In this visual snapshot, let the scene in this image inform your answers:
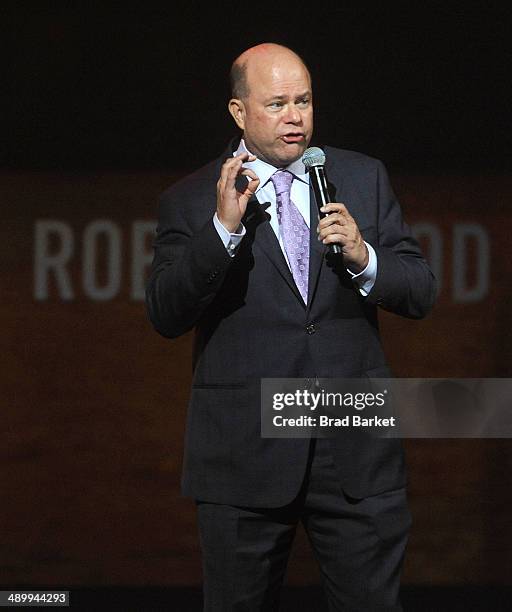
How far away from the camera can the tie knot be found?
2258mm

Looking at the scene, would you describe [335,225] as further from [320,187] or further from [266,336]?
[266,336]

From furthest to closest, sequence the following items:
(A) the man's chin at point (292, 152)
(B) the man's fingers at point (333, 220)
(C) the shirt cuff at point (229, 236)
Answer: (A) the man's chin at point (292, 152) → (C) the shirt cuff at point (229, 236) → (B) the man's fingers at point (333, 220)

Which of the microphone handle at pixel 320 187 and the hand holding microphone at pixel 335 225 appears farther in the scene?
the microphone handle at pixel 320 187

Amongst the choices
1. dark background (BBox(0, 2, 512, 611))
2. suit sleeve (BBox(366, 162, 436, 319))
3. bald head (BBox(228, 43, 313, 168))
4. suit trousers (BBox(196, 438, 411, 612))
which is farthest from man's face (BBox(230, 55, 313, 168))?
dark background (BBox(0, 2, 512, 611))

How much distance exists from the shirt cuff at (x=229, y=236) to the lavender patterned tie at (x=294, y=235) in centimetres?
13

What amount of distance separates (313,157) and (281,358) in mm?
373

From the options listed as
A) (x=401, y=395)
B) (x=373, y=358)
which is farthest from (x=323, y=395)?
(x=401, y=395)

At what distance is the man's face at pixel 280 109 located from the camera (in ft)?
7.24

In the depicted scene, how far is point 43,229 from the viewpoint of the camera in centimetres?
369

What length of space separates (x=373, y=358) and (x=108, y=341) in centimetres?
161

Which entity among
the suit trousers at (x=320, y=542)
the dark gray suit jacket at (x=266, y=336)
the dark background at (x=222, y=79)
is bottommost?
A: the suit trousers at (x=320, y=542)

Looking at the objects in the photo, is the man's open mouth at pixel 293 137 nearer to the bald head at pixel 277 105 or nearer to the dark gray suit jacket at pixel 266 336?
the bald head at pixel 277 105

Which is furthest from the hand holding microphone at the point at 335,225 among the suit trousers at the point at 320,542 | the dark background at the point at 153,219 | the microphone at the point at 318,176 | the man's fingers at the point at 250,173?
the dark background at the point at 153,219

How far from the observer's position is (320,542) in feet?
7.32
